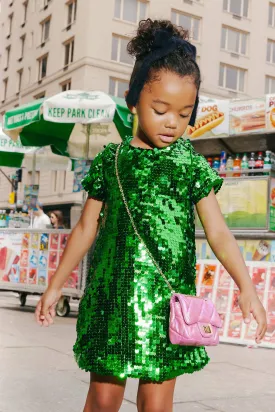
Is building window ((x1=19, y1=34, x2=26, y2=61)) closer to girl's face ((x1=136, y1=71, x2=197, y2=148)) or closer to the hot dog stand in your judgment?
the hot dog stand

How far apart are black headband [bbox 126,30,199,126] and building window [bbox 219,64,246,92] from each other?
3366 cm

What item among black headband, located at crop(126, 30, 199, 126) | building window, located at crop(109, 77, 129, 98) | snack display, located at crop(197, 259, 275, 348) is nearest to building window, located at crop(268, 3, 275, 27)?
building window, located at crop(109, 77, 129, 98)

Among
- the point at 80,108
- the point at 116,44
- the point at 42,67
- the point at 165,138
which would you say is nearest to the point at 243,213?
the point at 80,108

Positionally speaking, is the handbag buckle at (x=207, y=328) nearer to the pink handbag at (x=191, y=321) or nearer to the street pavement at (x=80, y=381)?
the pink handbag at (x=191, y=321)

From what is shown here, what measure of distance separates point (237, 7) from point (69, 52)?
432 inches

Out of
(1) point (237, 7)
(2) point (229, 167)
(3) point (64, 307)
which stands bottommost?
(3) point (64, 307)

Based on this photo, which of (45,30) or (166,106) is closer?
(166,106)

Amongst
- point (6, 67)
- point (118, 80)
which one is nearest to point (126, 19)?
point (118, 80)

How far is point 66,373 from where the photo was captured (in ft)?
14.2

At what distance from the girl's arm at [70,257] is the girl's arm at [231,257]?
1.36 feet

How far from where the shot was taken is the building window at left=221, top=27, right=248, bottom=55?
3516 centimetres

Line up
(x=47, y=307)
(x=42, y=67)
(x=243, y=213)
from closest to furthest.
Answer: (x=47, y=307), (x=243, y=213), (x=42, y=67)

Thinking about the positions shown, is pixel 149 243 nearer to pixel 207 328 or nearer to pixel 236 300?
pixel 207 328

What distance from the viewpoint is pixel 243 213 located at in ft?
26.4
